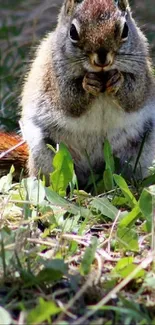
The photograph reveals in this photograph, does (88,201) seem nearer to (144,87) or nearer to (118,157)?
(118,157)

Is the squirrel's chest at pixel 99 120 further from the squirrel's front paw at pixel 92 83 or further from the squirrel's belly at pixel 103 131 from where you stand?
the squirrel's front paw at pixel 92 83

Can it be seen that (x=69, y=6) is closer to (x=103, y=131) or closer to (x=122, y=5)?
(x=122, y=5)

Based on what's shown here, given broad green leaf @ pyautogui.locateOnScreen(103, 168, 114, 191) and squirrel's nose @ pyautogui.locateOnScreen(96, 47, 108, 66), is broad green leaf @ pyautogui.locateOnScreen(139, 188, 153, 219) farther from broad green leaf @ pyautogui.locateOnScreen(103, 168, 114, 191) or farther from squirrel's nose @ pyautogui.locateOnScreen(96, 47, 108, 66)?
squirrel's nose @ pyautogui.locateOnScreen(96, 47, 108, 66)

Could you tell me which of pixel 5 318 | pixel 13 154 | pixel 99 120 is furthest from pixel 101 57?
pixel 5 318

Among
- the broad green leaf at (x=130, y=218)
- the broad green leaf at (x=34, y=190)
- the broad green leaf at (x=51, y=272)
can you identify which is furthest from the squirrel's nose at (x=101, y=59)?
the broad green leaf at (x=51, y=272)

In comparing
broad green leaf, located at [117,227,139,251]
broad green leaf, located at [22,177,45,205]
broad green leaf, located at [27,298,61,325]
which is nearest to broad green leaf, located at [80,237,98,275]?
broad green leaf, located at [117,227,139,251]

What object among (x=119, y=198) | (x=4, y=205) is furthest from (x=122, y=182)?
(x=4, y=205)

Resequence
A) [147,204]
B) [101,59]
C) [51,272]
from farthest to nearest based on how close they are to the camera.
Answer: [101,59], [147,204], [51,272]
